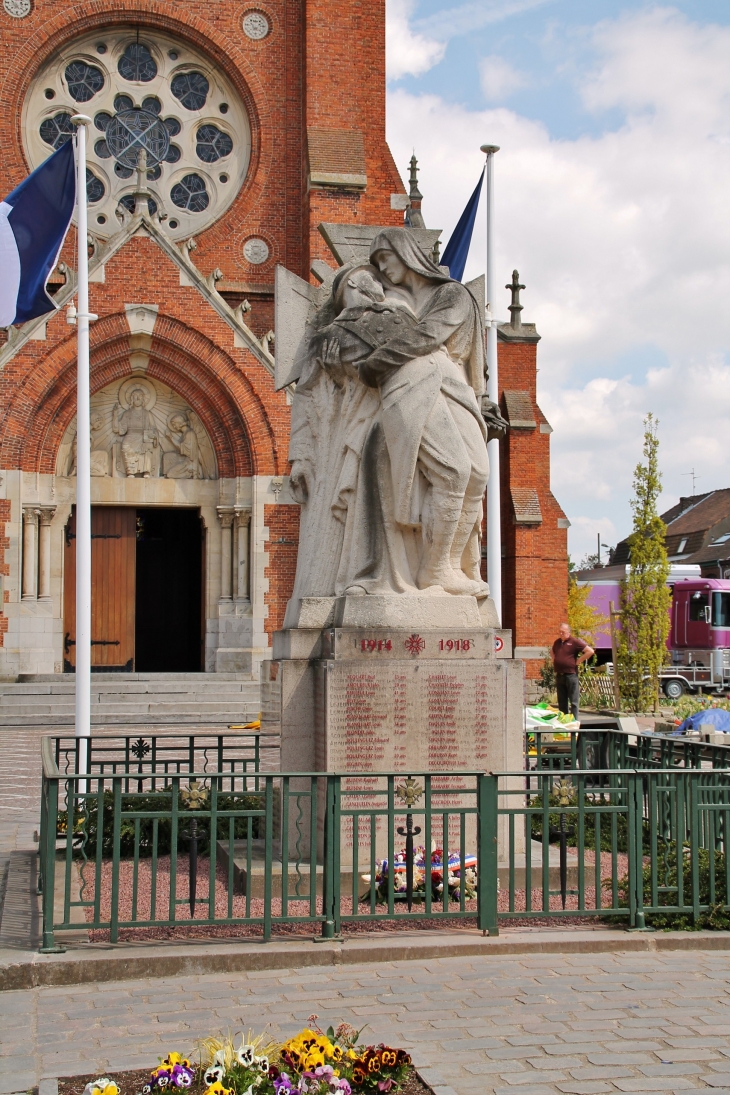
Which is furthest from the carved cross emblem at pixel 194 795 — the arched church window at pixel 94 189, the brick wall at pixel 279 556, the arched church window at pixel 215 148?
the arched church window at pixel 215 148

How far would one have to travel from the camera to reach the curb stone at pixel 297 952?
18.1 ft

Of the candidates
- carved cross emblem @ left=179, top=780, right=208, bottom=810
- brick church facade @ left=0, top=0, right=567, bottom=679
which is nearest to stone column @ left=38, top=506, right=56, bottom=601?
brick church facade @ left=0, top=0, right=567, bottom=679

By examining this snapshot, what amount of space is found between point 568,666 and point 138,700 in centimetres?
730

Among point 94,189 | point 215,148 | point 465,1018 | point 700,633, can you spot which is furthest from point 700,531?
point 465,1018

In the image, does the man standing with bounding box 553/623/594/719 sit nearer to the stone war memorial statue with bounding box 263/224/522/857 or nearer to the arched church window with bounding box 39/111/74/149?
the stone war memorial statue with bounding box 263/224/522/857

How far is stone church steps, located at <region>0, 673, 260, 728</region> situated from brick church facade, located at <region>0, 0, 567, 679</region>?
1.02 metres

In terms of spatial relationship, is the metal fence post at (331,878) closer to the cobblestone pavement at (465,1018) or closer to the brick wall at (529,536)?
the cobblestone pavement at (465,1018)

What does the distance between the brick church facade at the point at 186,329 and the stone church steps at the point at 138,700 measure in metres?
1.02

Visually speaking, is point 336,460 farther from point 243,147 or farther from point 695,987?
point 243,147

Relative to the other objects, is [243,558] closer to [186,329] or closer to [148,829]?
[186,329]

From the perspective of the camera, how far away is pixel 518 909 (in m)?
6.57

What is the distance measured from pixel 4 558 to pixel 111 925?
53.9 ft

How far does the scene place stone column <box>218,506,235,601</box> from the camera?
2267cm

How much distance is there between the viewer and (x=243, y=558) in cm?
2253
